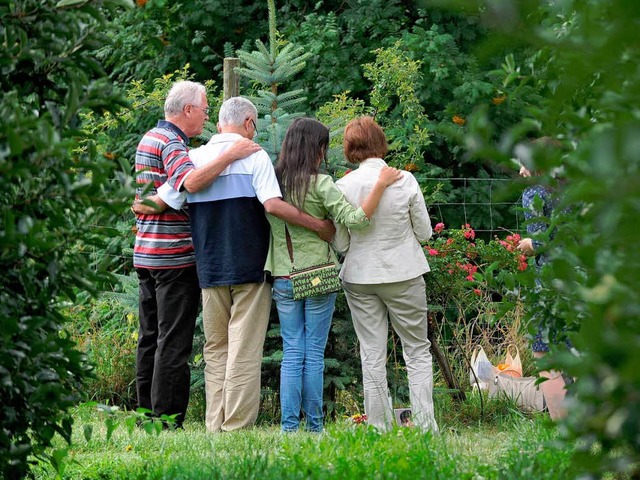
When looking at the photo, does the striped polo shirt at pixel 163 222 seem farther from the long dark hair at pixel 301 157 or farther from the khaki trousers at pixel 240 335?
the long dark hair at pixel 301 157

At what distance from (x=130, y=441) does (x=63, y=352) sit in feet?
6.86

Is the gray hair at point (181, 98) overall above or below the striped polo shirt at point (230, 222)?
above

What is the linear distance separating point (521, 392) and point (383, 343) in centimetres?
146

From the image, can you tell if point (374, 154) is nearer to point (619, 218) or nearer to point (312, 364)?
point (312, 364)

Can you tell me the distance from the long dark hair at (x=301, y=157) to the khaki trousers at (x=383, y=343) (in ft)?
2.11

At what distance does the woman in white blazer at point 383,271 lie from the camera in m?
5.85

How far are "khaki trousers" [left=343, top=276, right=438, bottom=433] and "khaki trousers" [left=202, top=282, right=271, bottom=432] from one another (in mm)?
552

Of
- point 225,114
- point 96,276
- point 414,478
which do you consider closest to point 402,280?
point 225,114

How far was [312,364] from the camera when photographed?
592 cm

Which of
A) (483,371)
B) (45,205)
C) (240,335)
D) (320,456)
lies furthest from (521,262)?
(45,205)

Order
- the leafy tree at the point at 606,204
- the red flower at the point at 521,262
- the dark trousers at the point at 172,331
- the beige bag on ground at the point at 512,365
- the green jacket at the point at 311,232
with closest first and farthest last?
the leafy tree at the point at 606,204, the green jacket at the point at 311,232, the dark trousers at the point at 172,331, the red flower at the point at 521,262, the beige bag on ground at the point at 512,365

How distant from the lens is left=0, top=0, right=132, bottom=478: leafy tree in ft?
9.32

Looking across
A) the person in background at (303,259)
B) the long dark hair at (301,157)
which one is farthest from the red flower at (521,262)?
the long dark hair at (301,157)

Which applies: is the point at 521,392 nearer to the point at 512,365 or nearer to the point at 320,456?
the point at 512,365
